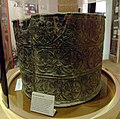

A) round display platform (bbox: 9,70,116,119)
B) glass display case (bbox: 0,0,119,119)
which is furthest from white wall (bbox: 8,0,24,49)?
round display platform (bbox: 9,70,116,119)

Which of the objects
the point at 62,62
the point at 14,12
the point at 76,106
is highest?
the point at 14,12

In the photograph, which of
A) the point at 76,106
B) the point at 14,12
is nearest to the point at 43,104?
the point at 76,106

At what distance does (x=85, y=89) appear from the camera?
0.57 m

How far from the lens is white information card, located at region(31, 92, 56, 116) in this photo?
0.52 meters

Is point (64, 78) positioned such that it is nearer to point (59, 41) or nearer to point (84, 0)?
point (59, 41)

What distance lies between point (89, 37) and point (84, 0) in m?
0.33

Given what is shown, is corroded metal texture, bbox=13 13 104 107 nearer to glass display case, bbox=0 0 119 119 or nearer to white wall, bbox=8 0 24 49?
glass display case, bbox=0 0 119 119

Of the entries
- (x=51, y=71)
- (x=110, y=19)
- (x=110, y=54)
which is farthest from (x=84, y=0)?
(x=51, y=71)

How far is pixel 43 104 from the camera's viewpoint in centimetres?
51

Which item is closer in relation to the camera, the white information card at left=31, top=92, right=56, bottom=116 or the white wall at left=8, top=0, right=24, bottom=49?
the white information card at left=31, top=92, right=56, bottom=116

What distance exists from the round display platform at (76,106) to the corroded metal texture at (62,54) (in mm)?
23

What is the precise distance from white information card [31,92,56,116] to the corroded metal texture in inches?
1.0

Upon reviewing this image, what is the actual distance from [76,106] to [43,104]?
114 mm

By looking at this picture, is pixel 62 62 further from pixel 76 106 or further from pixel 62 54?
pixel 76 106
